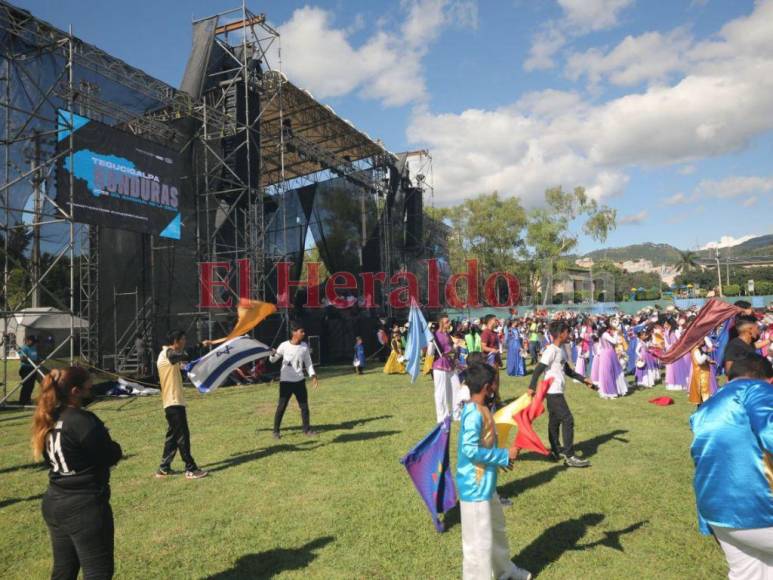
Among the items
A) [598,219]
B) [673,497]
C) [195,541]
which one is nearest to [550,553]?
[673,497]

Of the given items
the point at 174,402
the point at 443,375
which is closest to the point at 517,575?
the point at 174,402

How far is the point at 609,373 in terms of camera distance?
11977 millimetres

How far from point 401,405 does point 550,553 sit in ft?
23.5

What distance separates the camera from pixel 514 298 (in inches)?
2121

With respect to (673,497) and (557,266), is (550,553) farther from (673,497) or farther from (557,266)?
(557,266)

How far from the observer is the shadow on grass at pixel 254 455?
7.07 m

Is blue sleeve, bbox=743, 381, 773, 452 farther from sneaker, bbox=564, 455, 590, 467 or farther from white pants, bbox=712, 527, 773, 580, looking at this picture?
sneaker, bbox=564, 455, 590, 467

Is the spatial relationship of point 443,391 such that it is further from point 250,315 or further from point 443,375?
point 250,315

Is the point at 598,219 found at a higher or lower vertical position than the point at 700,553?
higher

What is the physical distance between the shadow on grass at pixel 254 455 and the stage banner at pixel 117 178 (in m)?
8.39

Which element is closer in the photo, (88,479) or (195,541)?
(88,479)

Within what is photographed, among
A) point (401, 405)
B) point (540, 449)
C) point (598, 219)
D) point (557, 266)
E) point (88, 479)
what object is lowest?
point (401, 405)

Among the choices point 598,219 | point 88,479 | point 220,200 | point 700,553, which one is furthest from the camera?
point 598,219

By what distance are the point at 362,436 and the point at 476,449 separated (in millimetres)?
5259
